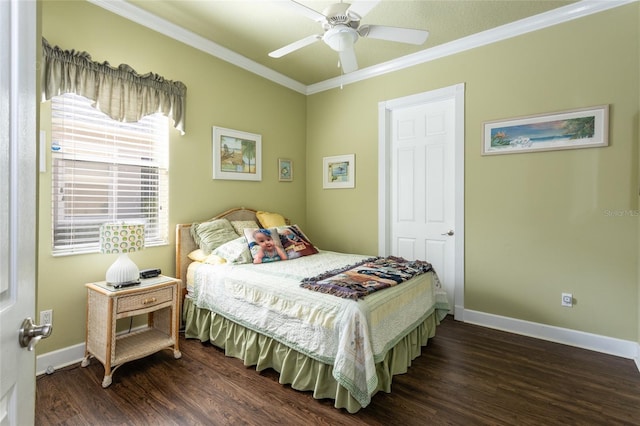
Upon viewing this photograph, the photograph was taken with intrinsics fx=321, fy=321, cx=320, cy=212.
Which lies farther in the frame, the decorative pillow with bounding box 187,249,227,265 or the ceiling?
the decorative pillow with bounding box 187,249,227,265

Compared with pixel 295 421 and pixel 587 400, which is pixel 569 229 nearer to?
pixel 587 400

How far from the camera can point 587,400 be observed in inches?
80.3

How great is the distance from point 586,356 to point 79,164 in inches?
172

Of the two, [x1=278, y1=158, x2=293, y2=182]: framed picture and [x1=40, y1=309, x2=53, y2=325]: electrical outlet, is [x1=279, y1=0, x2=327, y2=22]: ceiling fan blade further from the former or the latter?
[x1=40, y1=309, x2=53, y2=325]: electrical outlet

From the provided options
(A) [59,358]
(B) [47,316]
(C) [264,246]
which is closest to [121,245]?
(B) [47,316]

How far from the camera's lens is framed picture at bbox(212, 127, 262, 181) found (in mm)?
3482

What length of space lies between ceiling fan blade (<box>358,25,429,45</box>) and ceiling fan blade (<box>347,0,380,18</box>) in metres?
0.18

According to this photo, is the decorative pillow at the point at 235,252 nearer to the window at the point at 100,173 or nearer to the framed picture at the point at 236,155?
the window at the point at 100,173

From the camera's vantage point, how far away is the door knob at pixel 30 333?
75cm

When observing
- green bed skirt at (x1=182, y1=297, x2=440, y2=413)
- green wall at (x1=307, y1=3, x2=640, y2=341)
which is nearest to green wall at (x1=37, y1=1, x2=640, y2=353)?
green wall at (x1=307, y1=3, x2=640, y2=341)

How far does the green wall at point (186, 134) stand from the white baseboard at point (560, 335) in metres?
2.57

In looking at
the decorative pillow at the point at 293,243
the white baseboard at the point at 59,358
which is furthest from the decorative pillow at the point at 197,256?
the white baseboard at the point at 59,358

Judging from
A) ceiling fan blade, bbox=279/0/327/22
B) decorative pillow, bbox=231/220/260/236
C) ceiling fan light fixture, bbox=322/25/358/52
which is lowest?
decorative pillow, bbox=231/220/260/236

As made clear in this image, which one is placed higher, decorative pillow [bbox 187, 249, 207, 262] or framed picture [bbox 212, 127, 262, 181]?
framed picture [bbox 212, 127, 262, 181]
